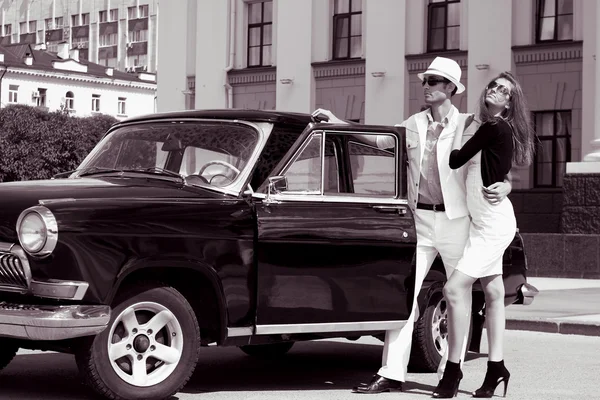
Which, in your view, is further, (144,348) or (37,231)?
(144,348)

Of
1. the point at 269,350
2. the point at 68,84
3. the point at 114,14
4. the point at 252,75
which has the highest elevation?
the point at 114,14

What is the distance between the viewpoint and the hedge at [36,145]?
7669cm

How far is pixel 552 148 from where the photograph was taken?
3147 centimetres

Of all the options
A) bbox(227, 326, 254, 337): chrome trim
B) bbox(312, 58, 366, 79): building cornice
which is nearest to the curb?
bbox(227, 326, 254, 337): chrome trim

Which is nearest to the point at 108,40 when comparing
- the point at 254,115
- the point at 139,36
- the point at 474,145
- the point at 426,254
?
the point at 139,36

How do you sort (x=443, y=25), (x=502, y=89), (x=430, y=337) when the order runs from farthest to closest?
(x=443, y=25), (x=430, y=337), (x=502, y=89)

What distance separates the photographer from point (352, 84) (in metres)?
36.4

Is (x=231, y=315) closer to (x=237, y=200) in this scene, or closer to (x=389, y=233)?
(x=237, y=200)

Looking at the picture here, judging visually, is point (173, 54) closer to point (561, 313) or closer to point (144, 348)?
point (561, 313)

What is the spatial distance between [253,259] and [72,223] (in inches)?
49.3

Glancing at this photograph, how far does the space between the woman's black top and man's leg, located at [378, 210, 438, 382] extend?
0.48 meters

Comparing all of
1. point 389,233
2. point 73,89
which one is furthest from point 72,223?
point 73,89

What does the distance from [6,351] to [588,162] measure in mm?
21440

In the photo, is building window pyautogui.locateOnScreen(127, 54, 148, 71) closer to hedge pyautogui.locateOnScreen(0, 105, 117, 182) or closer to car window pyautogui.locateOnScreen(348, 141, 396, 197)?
hedge pyautogui.locateOnScreen(0, 105, 117, 182)
